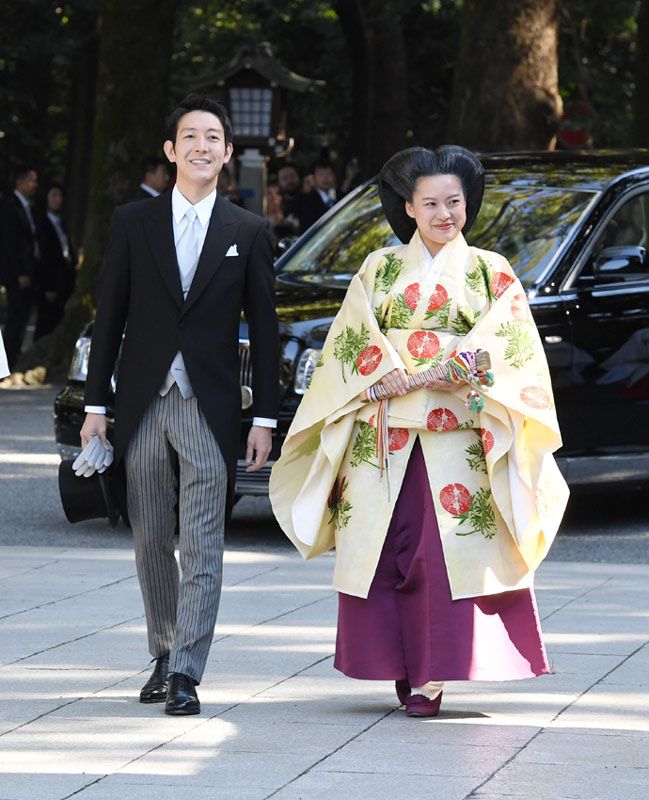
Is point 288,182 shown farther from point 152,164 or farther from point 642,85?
point 152,164

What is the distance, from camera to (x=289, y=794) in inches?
176

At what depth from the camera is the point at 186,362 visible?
5.30 metres

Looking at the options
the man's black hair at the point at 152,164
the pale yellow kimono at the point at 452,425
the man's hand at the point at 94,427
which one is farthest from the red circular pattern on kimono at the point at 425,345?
the man's black hair at the point at 152,164

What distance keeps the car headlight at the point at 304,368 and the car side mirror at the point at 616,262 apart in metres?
1.54

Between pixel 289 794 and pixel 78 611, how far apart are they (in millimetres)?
2816

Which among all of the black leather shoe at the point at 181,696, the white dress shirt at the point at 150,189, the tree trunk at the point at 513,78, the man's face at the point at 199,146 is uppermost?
the tree trunk at the point at 513,78

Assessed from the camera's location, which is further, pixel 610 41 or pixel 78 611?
pixel 610 41

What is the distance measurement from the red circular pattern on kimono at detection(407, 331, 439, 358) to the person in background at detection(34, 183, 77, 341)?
13616 mm

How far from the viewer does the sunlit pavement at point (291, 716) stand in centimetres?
459

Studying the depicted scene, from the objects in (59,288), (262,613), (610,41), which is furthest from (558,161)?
(610,41)

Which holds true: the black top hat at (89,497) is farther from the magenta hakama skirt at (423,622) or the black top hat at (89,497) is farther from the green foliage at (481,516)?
the green foliage at (481,516)

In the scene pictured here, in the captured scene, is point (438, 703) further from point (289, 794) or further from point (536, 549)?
point (289, 794)

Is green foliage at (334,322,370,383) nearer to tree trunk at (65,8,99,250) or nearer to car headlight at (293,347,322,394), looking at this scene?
car headlight at (293,347,322,394)

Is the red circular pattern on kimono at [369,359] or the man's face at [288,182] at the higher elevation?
the man's face at [288,182]
